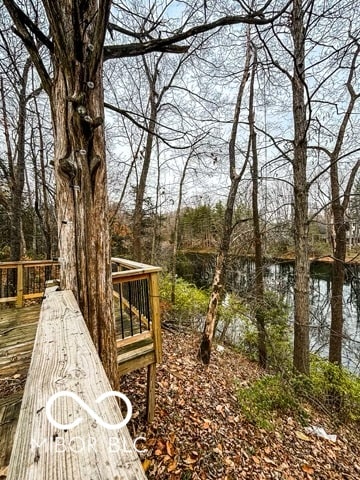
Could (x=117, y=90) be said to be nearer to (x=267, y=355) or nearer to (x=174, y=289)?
(x=174, y=289)

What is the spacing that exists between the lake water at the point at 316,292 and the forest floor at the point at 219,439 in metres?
1.60

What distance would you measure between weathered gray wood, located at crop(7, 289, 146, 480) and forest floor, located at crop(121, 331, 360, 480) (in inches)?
84.9

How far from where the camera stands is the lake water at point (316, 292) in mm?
5375

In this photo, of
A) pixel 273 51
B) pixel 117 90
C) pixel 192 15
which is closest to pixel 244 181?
pixel 273 51

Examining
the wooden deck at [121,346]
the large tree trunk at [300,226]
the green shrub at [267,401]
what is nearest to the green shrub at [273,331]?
the large tree trunk at [300,226]

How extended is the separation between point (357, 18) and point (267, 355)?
7.17 metres

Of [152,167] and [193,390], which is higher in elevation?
[152,167]

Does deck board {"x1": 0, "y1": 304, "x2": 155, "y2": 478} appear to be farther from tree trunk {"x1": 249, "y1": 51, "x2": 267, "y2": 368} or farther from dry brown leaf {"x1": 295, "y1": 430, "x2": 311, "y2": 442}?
tree trunk {"x1": 249, "y1": 51, "x2": 267, "y2": 368}

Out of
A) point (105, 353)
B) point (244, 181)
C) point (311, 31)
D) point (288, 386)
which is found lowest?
point (288, 386)

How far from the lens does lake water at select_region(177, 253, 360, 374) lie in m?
5.38

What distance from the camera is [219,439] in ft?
8.91

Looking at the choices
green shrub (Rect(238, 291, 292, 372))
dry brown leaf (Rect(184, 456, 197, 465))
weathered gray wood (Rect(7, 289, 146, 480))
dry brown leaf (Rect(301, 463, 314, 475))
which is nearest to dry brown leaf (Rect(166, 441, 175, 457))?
dry brown leaf (Rect(184, 456, 197, 465))

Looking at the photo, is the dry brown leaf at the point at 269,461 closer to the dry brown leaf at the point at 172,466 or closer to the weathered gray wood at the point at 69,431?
the dry brown leaf at the point at 172,466

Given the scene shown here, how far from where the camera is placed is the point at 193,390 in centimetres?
357
